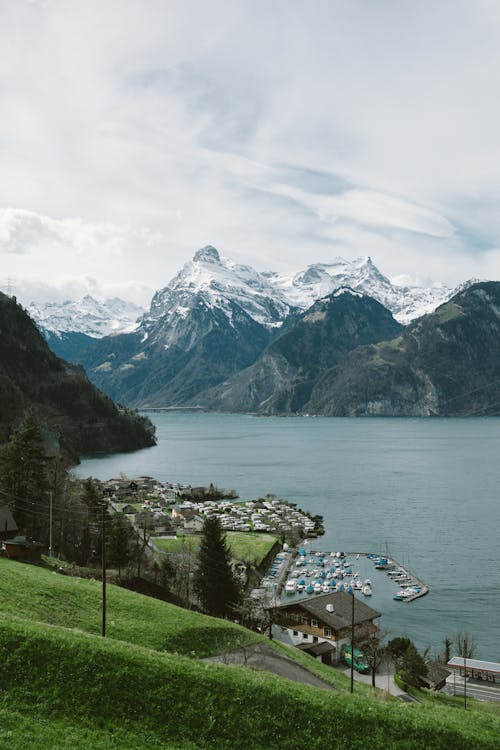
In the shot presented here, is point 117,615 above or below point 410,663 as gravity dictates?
above

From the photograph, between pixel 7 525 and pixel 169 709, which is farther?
pixel 7 525

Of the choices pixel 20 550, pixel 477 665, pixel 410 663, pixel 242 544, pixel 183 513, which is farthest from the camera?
pixel 183 513

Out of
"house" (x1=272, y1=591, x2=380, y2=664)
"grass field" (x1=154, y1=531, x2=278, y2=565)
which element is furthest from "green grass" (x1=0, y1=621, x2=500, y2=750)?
"grass field" (x1=154, y1=531, x2=278, y2=565)

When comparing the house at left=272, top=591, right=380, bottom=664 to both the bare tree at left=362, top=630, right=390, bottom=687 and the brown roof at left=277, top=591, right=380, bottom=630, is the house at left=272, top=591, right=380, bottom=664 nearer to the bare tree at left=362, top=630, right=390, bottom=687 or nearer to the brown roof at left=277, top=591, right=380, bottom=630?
the brown roof at left=277, top=591, right=380, bottom=630

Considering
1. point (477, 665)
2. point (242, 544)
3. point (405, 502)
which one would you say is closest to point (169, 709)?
point (477, 665)

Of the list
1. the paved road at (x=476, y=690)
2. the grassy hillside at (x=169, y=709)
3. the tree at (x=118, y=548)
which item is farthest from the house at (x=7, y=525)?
the paved road at (x=476, y=690)

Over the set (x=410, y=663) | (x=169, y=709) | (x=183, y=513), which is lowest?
(x=183, y=513)

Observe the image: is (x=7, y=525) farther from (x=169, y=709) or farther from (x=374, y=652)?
(x=169, y=709)

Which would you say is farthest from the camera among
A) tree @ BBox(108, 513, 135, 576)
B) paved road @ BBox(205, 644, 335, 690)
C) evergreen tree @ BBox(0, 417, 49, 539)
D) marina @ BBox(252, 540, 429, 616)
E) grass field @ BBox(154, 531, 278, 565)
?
grass field @ BBox(154, 531, 278, 565)
